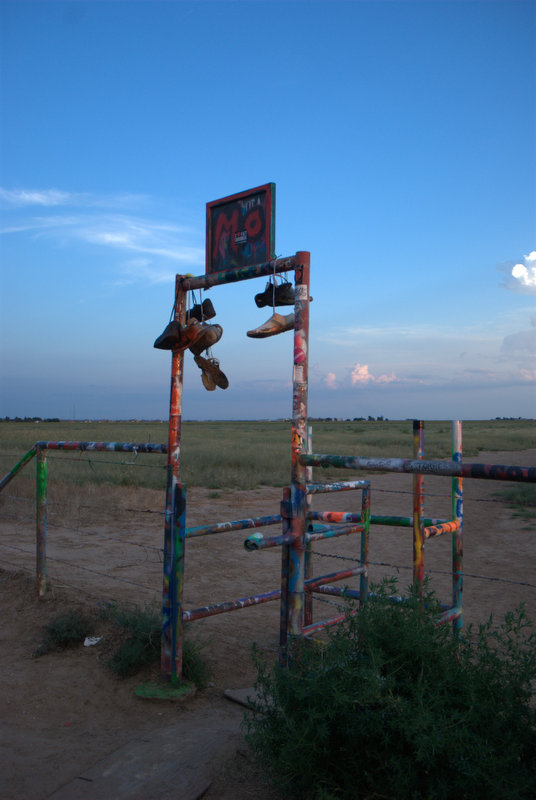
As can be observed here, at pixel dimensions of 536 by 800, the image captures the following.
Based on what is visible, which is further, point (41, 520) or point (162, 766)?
point (41, 520)

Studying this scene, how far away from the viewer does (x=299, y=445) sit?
3.55 metres

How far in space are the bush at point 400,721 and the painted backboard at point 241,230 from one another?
2416 mm

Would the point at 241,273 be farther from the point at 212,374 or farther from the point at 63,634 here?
the point at 63,634

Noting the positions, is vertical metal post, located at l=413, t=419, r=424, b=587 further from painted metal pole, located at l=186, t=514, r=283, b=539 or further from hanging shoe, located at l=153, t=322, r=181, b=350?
hanging shoe, located at l=153, t=322, r=181, b=350

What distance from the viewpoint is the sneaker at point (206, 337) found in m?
4.09

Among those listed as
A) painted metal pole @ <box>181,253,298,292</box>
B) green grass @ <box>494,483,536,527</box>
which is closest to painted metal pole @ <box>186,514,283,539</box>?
painted metal pole @ <box>181,253,298,292</box>

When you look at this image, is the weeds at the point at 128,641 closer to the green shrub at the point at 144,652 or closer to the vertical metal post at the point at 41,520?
the green shrub at the point at 144,652

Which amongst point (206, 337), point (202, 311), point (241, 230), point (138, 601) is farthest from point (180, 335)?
point (138, 601)

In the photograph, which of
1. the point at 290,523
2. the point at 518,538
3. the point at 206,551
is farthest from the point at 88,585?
the point at 518,538

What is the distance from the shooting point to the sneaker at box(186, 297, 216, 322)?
432 centimetres

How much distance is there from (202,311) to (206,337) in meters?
0.29

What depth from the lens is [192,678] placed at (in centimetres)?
390

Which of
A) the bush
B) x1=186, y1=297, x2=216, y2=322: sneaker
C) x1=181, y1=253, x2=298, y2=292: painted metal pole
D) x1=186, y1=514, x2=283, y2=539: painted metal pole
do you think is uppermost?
x1=181, y1=253, x2=298, y2=292: painted metal pole

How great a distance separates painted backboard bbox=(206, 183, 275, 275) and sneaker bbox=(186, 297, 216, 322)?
0.23 meters
